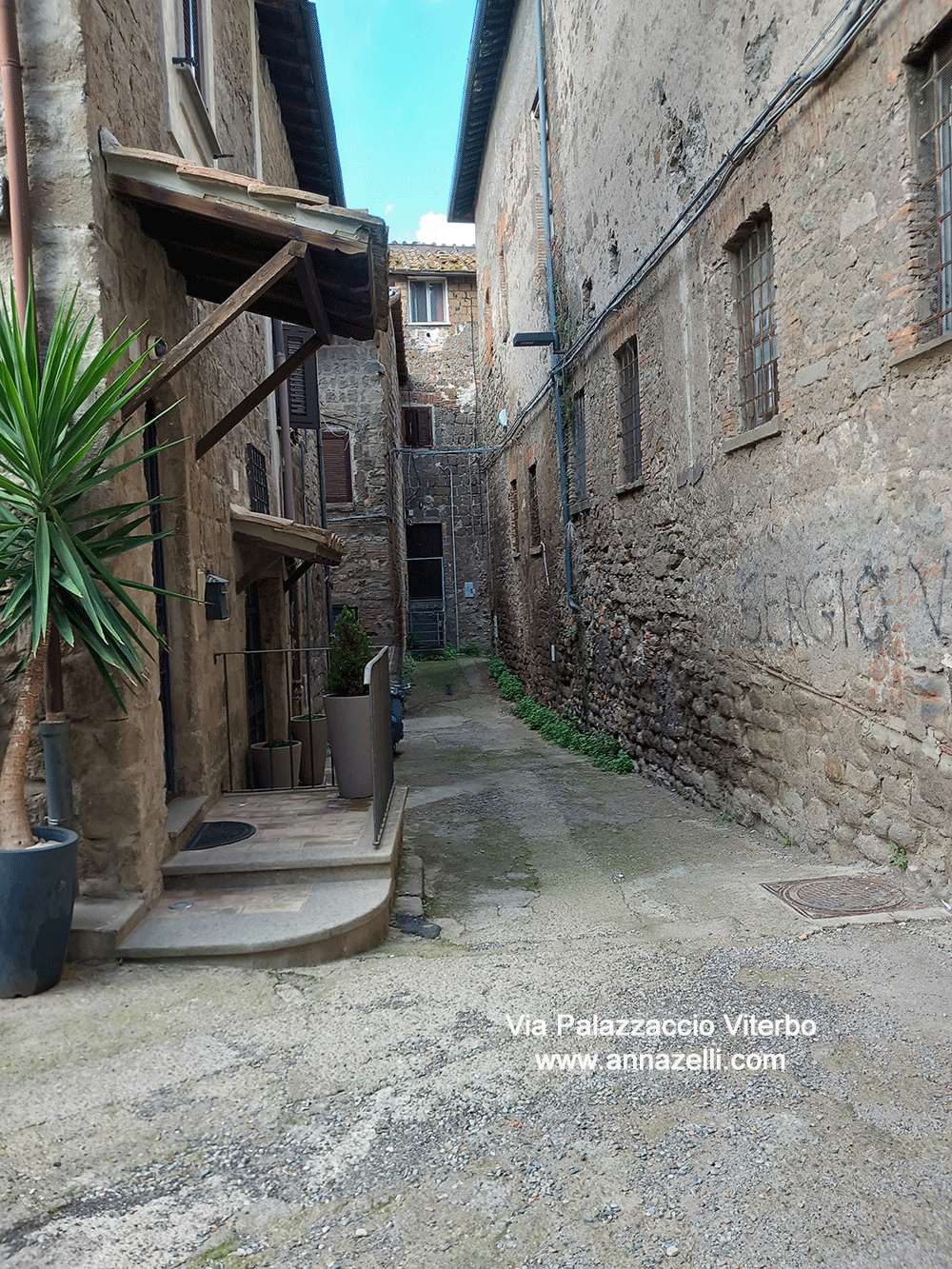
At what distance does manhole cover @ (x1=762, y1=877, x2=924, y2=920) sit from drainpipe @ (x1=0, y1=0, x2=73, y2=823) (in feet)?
11.0

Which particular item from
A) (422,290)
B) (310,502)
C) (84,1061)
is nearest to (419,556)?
(422,290)

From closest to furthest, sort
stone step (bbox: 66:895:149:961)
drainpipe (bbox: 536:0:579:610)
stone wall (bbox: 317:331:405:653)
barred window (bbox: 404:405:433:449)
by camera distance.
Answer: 1. stone step (bbox: 66:895:149:961)
2. drainpipe (bbox: 536:0:579:610)
3. stone wall (bbox: 317:331:405:653)
4. barred window (bbox: 404:405:433:449)

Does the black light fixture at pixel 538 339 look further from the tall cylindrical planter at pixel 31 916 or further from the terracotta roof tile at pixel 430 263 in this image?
the terracotta roof tile at pixel 430 263

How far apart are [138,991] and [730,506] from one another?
4.70 meters

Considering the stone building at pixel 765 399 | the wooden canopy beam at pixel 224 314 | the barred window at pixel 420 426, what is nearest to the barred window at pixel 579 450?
the stone building at pixel 765 399

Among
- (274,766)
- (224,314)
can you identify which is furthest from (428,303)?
(224,314)

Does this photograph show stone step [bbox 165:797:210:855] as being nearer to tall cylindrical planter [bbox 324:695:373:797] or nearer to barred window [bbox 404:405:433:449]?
tall cylindrical planter [bbox 324:695:373:797]

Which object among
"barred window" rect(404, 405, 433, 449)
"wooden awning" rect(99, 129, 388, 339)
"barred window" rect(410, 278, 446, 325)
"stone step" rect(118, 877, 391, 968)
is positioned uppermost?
"barred window" rect(410, 278, 446, 325)

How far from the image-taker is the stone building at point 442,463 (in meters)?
22.2

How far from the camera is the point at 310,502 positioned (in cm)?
1222

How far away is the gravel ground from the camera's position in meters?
1.97

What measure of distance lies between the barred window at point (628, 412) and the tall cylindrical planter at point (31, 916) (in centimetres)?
636

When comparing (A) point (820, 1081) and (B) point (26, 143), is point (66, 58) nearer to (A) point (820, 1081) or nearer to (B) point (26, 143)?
(B) point (26, 143)

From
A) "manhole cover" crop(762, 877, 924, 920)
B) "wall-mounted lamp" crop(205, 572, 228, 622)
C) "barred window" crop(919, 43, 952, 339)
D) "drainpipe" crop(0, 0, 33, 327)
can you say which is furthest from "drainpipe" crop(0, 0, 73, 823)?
"barred window" crop(919, 43, 952, 339)
